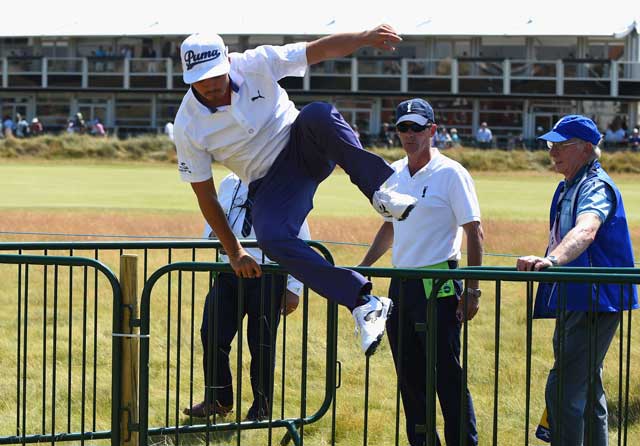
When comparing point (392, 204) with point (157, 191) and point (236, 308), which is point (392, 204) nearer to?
point (236, 308)

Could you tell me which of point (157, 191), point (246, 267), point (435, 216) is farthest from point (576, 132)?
point (157, 191)

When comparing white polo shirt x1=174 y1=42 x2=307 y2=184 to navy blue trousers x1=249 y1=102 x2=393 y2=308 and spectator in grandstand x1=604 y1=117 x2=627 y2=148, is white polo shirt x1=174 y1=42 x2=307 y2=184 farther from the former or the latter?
spectator in grandstand x1=604 y1=117 x2=627 y2=148

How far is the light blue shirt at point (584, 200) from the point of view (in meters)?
6.49

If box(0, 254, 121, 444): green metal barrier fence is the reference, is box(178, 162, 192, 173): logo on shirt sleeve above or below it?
above

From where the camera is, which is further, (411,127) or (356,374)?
(356,374)

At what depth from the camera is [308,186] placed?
662 cm

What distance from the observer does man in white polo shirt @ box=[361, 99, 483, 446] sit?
22.7ft

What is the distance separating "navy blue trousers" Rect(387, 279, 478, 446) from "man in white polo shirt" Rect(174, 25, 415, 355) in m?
0.71

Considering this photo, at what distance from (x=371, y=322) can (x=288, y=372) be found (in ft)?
11.5

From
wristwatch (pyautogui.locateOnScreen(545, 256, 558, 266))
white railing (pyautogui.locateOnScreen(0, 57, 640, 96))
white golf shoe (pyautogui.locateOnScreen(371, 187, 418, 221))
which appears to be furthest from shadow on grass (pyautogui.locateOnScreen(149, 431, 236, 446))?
white railing (pyautogui.locateOnScreen(0, 57, 640, 96))

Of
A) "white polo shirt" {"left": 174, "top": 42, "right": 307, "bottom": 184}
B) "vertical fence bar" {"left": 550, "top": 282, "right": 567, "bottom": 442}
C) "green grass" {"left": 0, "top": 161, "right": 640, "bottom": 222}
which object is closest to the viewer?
"vertical fence bar" {"left": 550, "top": 282, "right": 567, "bottom": 442}

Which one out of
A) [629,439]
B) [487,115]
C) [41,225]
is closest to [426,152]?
[629,439]

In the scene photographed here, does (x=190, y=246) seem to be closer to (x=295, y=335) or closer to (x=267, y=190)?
(x=267, y=190)
